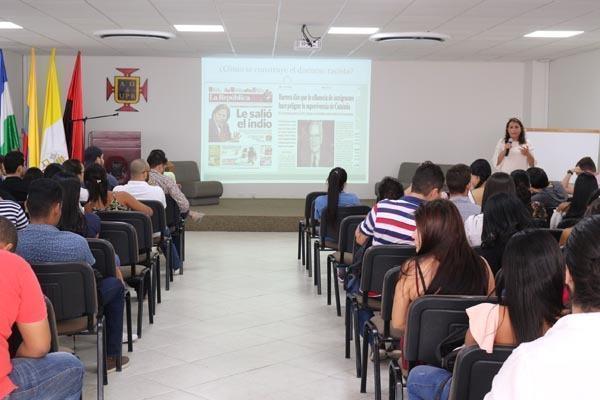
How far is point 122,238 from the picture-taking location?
5.32 metres

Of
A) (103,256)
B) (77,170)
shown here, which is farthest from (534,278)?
(77,170)

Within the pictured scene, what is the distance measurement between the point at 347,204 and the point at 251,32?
402cm

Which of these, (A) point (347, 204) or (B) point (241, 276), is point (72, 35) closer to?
(B) point (241, 276)

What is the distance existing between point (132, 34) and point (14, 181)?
4233 mm

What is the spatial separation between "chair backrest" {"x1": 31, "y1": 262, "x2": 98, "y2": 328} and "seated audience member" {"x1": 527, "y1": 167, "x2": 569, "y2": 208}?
431 centimetres

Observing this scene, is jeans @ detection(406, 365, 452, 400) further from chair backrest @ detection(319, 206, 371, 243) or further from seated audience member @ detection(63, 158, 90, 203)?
seated audience member @ detection(63, 158, 90, 203)

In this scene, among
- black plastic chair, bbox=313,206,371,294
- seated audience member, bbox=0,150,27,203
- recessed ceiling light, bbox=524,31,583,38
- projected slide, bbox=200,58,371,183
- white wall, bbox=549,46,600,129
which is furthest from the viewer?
projected slide, bbox=200,58,371,183

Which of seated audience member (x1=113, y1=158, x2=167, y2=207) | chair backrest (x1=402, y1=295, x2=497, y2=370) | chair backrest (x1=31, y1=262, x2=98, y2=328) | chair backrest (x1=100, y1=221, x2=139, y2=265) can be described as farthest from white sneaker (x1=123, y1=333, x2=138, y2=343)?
chair backrest (x1=402, y1=295, x2=497, y2=370)

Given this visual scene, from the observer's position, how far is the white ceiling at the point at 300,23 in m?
7.74

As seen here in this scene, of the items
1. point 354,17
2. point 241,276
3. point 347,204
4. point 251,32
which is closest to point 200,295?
point 241,276

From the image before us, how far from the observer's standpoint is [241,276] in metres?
7.71

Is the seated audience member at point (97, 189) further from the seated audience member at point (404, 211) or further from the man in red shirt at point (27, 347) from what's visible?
the man in red shirt at point (27, 347)

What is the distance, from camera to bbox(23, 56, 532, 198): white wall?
13.4 meters

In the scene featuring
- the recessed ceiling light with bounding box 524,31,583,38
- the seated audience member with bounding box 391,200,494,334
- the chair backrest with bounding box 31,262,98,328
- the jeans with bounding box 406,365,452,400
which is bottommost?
the jeans with bounding box 406,365,452,400
